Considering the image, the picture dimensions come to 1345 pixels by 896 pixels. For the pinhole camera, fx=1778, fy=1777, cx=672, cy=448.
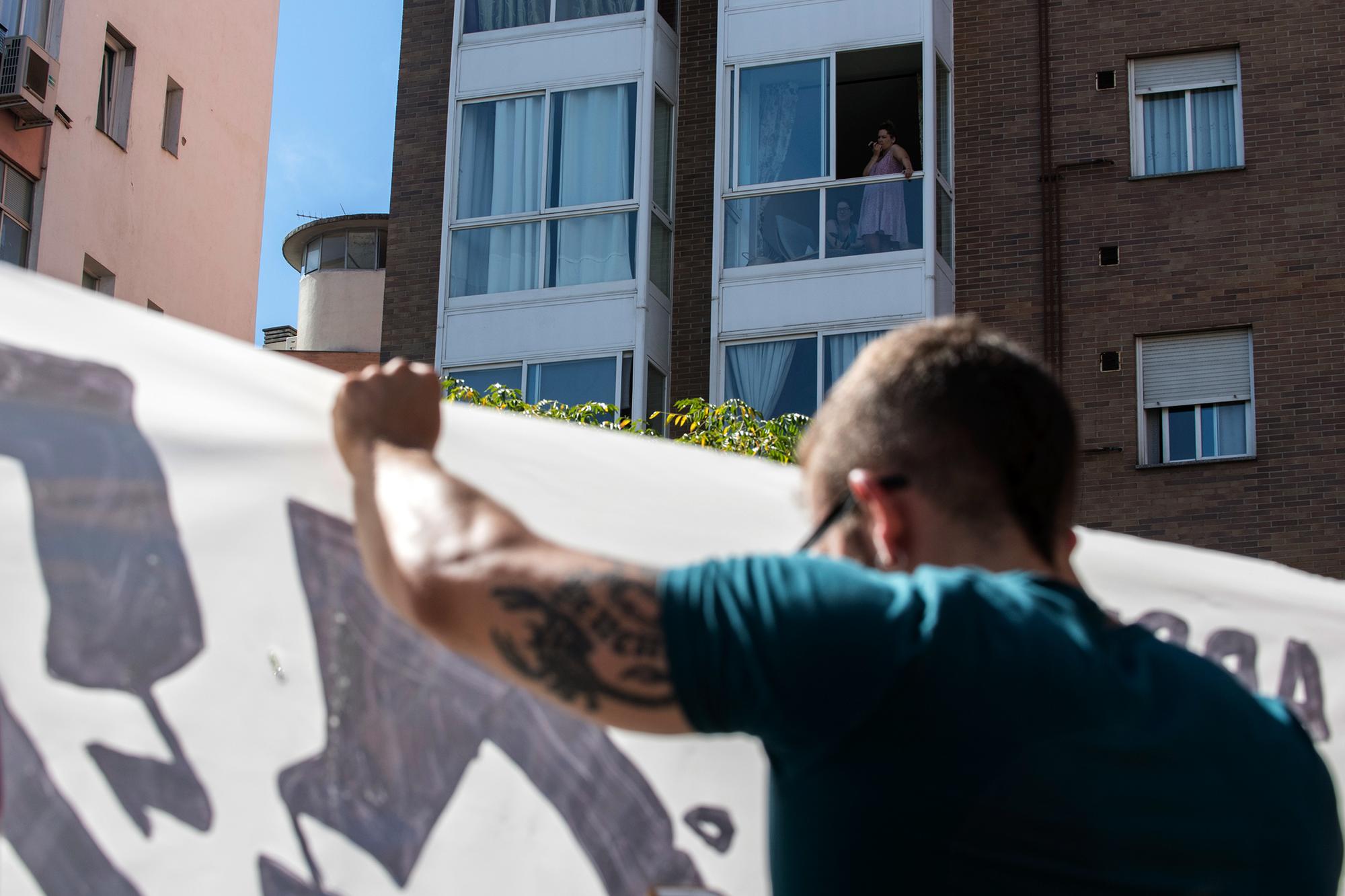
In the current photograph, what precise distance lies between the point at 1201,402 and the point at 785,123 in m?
5.18

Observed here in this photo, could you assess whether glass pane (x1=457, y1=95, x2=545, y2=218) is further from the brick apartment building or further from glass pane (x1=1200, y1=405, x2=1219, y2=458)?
glass pane (x1=1200, y1=405, x2=1219, y2=458)

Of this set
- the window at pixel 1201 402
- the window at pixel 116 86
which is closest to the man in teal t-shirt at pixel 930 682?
the window at pixel 1201 402

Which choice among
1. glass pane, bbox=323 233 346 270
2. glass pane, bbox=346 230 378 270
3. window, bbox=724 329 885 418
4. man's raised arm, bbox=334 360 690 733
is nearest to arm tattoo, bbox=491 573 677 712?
man's raised arm, bbox=334 360 690 733

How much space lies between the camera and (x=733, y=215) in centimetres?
1875

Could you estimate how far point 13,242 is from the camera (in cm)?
2162

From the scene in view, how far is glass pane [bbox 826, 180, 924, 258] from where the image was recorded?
711 inches

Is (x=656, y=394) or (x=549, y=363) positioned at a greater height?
(x=549, y=363)

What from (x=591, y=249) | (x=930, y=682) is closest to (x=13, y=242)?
(x=591, y=249)

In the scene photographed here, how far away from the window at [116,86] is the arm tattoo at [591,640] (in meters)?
23.7

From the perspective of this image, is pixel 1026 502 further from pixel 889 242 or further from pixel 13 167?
pixel 13 167

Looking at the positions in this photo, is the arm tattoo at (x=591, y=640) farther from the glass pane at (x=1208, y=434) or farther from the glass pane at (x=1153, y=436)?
the glass pane at (x=1208, y=434)

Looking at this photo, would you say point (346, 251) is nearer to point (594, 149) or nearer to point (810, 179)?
point (594, 149)

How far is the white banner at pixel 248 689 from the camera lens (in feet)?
7.74

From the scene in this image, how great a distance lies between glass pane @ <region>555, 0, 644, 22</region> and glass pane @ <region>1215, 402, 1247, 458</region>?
301 inches
